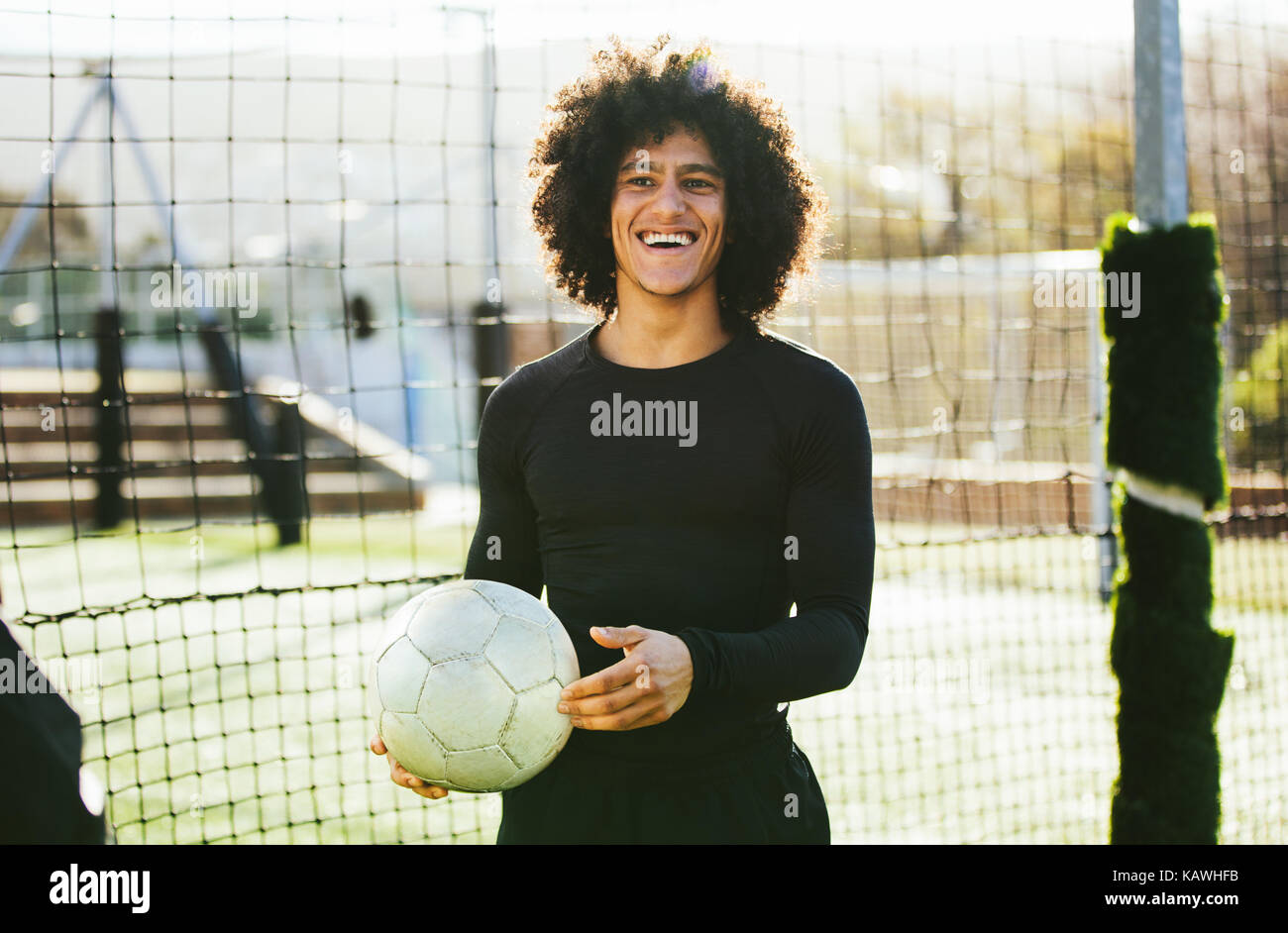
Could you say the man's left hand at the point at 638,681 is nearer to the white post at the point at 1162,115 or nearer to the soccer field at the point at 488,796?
the soccer field at the point at 488,796

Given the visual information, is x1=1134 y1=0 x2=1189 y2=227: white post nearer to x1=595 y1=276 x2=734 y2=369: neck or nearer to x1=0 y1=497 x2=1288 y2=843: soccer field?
x1=595 y1=276 x2=734 y2=369: neck

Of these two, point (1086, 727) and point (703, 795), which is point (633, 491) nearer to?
point (703, 795)

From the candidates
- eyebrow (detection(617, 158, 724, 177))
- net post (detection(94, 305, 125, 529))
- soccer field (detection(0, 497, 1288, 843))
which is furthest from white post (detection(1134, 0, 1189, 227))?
net post (detection(94, 305, 125, 529))

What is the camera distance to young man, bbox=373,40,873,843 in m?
2.01

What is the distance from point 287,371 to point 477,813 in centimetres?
1572

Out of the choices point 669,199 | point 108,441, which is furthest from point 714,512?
point 108,441

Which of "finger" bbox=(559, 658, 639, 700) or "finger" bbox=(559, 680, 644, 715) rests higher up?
"finger" bbox=(559, 658, 639, 700)

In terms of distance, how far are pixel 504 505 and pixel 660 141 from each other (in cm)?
86

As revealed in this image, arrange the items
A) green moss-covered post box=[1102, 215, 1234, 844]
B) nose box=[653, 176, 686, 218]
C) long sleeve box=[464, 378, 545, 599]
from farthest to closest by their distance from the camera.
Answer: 1. green moss-covered post box=[1102, 215, 1234, 844]
2. long sleeve box=[464, 378, 545, 599]
3. nose box=[653, 176, 686, 218]

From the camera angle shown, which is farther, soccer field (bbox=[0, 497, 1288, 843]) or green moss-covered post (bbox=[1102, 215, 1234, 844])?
soccer field (bbox=[0, 497, 1288, 843])

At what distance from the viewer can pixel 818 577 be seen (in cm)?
201

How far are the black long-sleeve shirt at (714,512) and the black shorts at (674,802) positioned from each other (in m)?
0.05

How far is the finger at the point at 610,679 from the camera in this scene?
1.80 m
